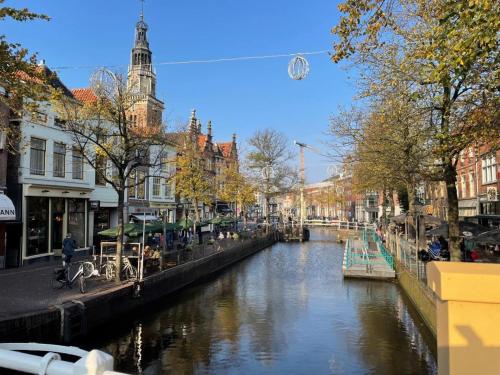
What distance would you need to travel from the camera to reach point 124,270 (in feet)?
58.6

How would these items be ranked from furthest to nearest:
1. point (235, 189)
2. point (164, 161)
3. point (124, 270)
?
point (235, 189)
point (164, 161)
point (124, 270)

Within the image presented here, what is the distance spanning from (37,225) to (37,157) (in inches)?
136

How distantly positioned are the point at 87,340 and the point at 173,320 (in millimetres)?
3701

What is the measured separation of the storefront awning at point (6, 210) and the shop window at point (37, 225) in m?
2.43

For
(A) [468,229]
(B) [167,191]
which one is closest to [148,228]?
(A) [468,229]

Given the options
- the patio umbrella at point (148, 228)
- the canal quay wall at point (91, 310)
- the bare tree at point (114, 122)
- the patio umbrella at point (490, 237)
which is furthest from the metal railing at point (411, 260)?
the patio umbrella at point (148, 228)

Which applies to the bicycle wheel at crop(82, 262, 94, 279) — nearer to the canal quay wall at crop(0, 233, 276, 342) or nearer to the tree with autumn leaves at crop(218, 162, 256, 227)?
the canal quay wall at crop(0, 233, 276, 342)

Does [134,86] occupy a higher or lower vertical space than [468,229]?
higher

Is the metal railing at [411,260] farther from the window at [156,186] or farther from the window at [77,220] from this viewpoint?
the window at [156,186]

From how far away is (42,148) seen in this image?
23156mm

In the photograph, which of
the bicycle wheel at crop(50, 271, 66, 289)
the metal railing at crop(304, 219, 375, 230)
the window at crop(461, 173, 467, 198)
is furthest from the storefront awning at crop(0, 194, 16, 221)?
the metal railing at crop(304, 219, 375, 230)

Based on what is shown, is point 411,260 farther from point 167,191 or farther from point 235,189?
point 235,189

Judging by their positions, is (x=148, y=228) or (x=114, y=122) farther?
(x=148, y=228)

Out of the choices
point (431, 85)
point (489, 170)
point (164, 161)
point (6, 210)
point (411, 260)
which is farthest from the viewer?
point (489, 170)
